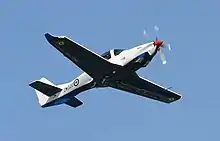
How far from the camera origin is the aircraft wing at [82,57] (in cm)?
6644

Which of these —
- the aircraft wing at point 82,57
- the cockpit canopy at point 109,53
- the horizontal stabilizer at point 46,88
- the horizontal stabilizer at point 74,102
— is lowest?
the aircraft wing at point 82,57

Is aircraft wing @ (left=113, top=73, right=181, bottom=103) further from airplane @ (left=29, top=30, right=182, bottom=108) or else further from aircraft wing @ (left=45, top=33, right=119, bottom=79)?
aircraft wing @ (left=45, top=33, right=119, bottom=79)

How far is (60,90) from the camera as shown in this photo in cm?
7744

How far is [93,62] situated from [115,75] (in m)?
2.91

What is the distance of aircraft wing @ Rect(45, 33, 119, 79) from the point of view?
218 ft

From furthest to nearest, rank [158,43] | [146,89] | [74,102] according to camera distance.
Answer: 1. [74,102]
2. [146,89]
3. [158,43]

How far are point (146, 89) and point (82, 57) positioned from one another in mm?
10935

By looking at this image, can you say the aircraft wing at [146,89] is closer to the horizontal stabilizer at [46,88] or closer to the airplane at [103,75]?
the airplane at [103,75]

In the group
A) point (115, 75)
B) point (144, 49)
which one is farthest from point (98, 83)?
point (144, 49)

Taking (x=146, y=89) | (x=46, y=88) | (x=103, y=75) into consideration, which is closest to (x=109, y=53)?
(x=103, y=75)

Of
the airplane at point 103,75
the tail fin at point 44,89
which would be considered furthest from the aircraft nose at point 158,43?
the tail fin at point 44,89

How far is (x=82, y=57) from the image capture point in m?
69.1

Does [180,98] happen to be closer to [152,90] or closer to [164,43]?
[152,90]

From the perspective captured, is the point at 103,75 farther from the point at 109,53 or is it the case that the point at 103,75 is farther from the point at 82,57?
the point at 82,57
